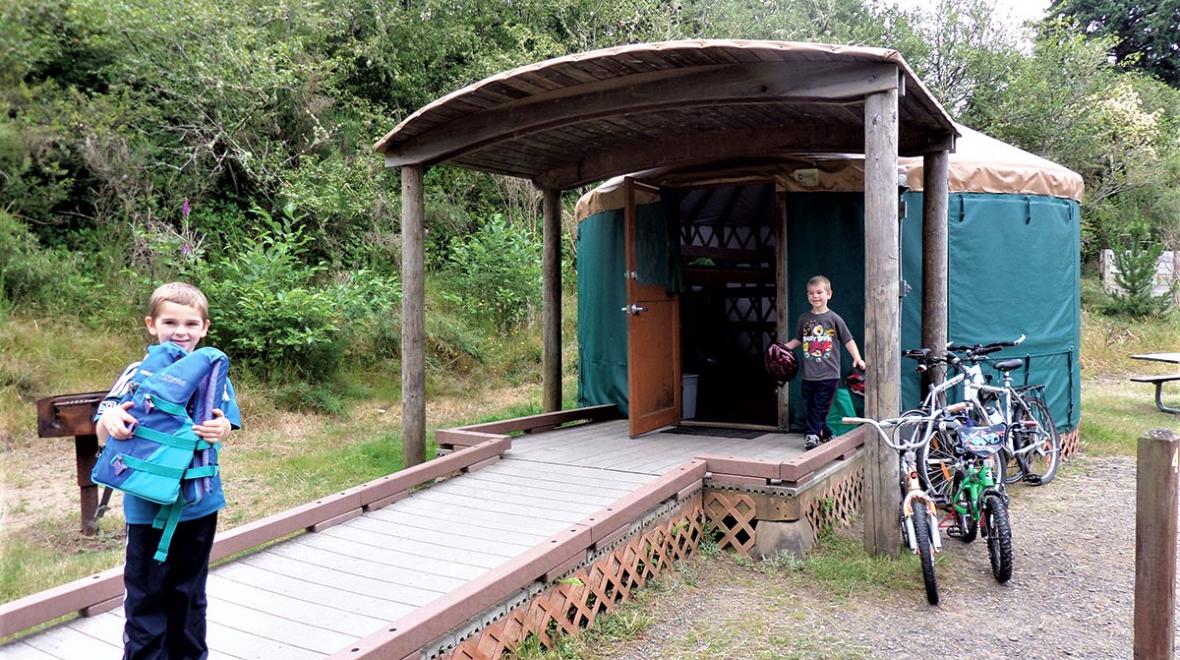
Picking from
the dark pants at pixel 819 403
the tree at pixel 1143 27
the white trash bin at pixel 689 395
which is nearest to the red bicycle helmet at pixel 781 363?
the dark pants at pixel 819 403

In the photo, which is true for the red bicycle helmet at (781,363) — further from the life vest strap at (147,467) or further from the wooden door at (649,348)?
the life vest strap at (147,467)

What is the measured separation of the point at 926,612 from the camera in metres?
3.06

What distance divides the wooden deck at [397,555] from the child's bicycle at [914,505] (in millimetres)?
930

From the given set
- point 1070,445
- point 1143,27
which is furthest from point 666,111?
point 1143,27

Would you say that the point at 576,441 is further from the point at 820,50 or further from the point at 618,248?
the point at 820,50

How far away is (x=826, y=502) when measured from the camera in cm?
405

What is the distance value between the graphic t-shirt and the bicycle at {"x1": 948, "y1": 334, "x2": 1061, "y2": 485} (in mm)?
Answer: 607

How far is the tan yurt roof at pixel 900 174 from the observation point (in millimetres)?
5203

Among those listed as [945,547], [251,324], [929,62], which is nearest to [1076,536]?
[945,547]

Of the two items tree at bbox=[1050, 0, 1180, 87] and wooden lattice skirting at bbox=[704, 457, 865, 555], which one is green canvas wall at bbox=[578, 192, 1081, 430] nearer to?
wooden lattice skirting at bbox=[704, 457, 865, 555]

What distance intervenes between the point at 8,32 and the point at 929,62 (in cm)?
1579

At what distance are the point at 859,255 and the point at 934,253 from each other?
1.68 feet

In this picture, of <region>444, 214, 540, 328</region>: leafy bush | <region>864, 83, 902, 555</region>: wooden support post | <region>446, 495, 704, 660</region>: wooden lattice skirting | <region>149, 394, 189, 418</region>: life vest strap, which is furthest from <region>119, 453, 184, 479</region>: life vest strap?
<region>444, 214, 540, 328</region>: leafy bush

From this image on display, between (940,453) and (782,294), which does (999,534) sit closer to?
(940,453)
